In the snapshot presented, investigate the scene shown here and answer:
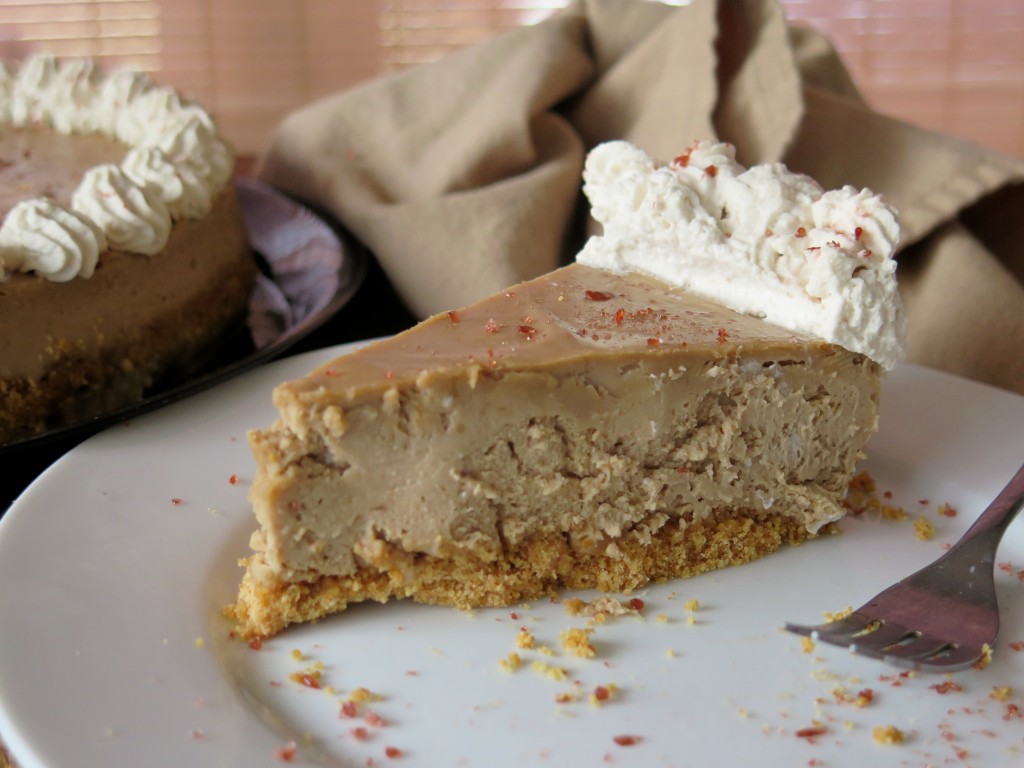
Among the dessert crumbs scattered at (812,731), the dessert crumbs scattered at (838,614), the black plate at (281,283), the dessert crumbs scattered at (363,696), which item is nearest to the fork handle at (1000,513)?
the dessert crumbs scattered at (838,614)

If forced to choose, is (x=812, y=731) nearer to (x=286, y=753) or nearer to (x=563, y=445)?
(x=563, y=445)

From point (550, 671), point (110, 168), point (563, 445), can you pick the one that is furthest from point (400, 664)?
point (110, 168)

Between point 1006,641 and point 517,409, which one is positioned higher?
point 517,409

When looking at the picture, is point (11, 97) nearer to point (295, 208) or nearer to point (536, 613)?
point (295, 208)

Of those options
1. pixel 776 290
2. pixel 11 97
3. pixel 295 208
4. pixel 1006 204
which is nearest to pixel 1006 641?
pixel 776 290

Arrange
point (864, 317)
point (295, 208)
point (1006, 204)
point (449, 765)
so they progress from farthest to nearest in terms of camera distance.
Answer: point (295, 208)
point (1006, 204)
point (864, 317)
point (449, 765)

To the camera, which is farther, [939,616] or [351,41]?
[351,41]

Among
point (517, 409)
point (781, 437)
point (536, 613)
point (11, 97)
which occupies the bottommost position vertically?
point (536, 613)
